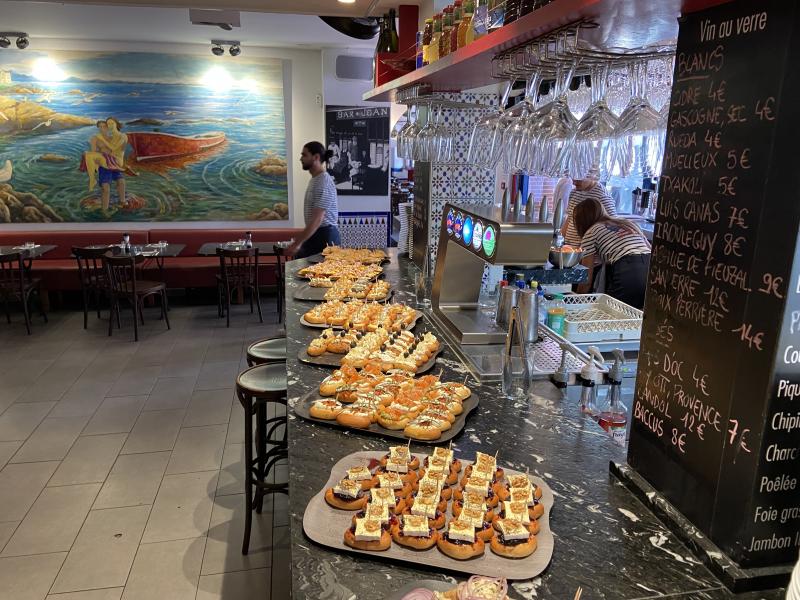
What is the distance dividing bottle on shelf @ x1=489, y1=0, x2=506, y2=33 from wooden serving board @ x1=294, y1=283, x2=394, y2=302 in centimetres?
220

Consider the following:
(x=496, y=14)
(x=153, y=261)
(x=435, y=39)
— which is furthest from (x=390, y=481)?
(x=153, y=261)

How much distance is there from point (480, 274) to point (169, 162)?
700cm

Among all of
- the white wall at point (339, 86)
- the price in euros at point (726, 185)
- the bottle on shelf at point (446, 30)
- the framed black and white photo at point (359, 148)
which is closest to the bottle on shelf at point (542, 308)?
the bottle on shelf at point (446, 30)

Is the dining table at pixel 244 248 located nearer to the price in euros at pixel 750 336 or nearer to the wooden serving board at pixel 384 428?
the wooden serving board at pixel 384 428

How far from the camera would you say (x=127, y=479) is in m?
3.92

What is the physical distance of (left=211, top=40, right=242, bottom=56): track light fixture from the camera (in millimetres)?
8195

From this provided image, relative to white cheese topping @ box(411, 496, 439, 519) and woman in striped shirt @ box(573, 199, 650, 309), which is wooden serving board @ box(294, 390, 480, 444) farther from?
woman in striped shirt @ box(573, 199, 650, 309)

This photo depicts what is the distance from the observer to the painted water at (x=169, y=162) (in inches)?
340

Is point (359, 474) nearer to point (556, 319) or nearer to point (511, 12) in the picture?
point (511, 12)

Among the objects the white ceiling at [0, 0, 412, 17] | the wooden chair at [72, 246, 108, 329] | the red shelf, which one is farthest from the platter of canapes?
the wooden chair at [72, 246, 108, 329]

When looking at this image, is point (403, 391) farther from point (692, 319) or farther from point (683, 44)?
point (683, 44)

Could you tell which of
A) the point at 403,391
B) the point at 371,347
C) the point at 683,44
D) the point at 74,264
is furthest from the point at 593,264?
the point at 74,264

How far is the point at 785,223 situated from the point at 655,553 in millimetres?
914

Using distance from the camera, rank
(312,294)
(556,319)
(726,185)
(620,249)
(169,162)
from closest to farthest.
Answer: (726,185) < (556,319) < (312,294) < (620,249) < (169,162)
